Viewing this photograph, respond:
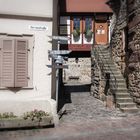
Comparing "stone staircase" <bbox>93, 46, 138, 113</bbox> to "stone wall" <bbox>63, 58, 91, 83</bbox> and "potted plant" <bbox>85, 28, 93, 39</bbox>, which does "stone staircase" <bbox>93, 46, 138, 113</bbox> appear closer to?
"potted plant" <bbox>85, 28, 93, 39</bbox>

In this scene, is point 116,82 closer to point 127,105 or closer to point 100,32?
point 127,105

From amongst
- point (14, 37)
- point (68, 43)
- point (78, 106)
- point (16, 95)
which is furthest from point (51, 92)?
point (68, 43)

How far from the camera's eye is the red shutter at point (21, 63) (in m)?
11.5

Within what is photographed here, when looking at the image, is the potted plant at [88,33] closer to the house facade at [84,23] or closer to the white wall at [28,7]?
the house facade at [84,23]

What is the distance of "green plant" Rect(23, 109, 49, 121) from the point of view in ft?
36.3

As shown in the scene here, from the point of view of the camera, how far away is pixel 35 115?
11227 mm

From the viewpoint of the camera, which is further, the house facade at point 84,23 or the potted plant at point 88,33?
the potted plant at point 88,33

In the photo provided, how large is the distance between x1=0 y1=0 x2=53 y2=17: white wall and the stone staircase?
5125 millimetres

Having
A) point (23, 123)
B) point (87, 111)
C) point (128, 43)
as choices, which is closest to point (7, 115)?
point (23, 123)

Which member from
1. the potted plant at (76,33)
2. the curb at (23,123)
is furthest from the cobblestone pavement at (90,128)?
the potted plant at (76,33)

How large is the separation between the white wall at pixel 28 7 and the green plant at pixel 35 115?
3.23m

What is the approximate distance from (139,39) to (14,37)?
551 centimetres

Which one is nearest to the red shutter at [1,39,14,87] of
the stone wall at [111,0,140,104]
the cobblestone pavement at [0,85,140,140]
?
the cobblestone pavement at [0,85,140,140]

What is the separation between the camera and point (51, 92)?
40.1ft
